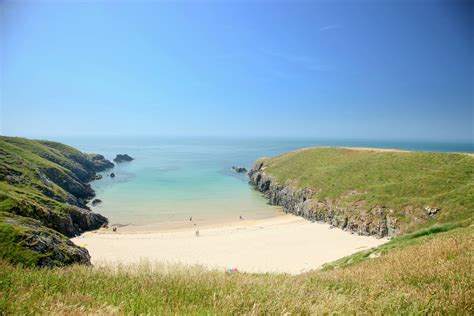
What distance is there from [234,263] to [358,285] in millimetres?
20241

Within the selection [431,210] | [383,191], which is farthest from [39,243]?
[383,191]

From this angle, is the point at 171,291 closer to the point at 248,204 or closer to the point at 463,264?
the point at 463,264

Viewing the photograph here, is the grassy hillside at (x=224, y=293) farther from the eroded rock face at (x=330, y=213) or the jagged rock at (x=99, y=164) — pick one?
the jagged rock at (x=99, y=164)

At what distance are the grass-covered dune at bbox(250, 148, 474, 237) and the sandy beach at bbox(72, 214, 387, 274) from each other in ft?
9.57

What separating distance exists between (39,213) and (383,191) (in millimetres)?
41946

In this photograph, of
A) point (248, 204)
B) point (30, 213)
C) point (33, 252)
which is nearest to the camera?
point (33, 252)

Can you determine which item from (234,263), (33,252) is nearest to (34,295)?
(33,252)

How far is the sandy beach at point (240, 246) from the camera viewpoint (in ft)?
78.7

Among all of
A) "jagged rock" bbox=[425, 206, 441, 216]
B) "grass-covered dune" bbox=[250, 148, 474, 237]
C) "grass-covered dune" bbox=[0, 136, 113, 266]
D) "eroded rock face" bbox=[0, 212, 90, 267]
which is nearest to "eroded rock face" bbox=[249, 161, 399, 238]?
"grass-covered dune" bbox=[250, 148, 474, 237]

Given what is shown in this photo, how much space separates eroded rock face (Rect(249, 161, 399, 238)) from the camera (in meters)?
29.1

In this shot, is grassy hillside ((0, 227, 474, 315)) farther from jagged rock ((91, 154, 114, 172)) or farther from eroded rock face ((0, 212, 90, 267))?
jagged rock ((91, 154, 114, 172))

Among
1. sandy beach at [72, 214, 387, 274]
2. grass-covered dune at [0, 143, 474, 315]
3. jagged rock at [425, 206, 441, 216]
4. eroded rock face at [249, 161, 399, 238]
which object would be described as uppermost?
grass-covered dune at [0, 143, 474, 315]

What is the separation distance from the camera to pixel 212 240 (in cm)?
3188

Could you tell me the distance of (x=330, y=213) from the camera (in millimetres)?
37188
